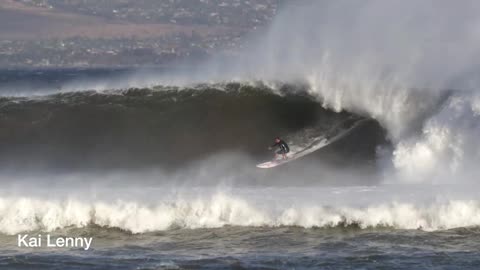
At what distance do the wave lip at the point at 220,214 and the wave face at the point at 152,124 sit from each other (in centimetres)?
497

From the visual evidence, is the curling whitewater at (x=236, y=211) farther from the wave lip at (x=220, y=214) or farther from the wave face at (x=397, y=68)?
the wave face at (x=397, y=68)

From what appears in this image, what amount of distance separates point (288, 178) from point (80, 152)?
5.97 meters

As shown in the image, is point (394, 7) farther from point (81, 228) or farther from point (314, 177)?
point (81, 228)

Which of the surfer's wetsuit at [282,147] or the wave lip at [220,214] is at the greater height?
the surfer's wetsuit at [282,147]

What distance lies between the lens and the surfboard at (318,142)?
20609mm

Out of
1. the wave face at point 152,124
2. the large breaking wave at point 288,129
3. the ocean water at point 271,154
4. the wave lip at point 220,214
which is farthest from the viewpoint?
the wave face at point 152,124

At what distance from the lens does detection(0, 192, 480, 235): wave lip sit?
15750mm

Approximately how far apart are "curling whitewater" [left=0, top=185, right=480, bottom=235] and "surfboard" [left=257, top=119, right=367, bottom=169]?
3493 millimetres

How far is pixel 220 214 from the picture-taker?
53.3 ft

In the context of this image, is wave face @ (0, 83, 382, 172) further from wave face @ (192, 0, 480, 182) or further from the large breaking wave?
wave face @ (192, 0, 480, 182)

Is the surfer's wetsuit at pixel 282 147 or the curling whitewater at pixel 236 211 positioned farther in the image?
the surfer's wetsuit at pixel 282 147

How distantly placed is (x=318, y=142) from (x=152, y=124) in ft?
15.1

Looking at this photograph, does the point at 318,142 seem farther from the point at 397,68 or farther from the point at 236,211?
the point at 236,211

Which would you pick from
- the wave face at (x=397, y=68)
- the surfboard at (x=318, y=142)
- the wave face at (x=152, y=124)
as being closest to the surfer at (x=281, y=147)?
the surfboard at (x=318, y=142)
